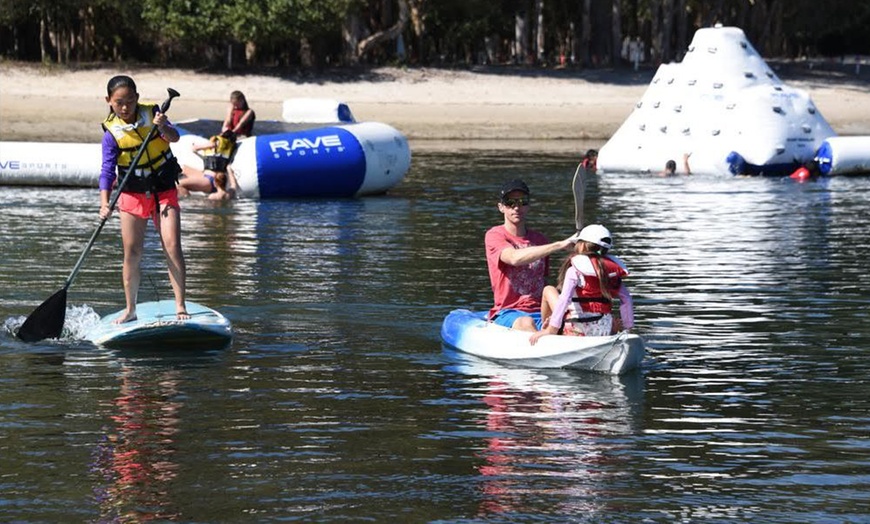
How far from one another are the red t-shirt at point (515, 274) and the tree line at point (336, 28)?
3707 cm

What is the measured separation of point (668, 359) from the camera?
37.8 feet

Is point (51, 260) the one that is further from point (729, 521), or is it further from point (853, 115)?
point (853, 115)

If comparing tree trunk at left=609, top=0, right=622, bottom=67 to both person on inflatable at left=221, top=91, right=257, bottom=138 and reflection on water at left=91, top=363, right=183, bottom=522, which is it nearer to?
person on inflatable at left=221, top=91, right=257, bottom=138

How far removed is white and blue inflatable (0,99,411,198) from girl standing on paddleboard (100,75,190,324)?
40.6 feet

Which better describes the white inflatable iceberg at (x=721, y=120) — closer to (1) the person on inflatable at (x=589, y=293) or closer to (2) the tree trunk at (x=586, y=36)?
(1) the person on inflatable at (x=589, y=293)

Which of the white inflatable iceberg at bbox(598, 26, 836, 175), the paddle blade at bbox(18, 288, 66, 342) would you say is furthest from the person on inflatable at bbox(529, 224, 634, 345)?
the white inflatable iceberg at bbox(598, 26, 836, 175)

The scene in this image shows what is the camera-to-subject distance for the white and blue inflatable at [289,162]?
78.7 feet

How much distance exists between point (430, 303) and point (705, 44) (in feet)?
58.8

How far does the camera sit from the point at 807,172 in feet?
97.2

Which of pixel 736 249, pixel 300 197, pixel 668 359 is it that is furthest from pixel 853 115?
pixel 668 359

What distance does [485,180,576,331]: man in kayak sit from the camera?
11031 millimetres

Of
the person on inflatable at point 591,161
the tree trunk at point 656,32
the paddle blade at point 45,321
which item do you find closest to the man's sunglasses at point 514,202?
the paddle blade at point 45,321

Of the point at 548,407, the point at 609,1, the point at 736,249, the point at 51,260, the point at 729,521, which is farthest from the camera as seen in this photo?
the point at 609,1

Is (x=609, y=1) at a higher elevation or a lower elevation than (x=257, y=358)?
higher
